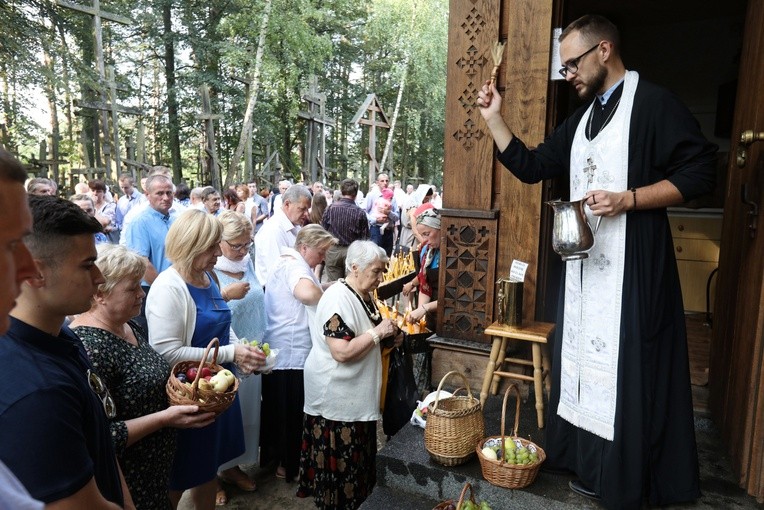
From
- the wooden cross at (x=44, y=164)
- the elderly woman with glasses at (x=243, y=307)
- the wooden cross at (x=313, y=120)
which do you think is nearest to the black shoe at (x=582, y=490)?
the elderly woman with glasses at (x=243, y=307)

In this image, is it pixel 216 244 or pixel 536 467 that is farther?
pixel 216 244

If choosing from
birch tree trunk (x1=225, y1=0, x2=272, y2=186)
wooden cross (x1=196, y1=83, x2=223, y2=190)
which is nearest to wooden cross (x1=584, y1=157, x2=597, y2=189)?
wooden cross (x1=196, y1=83, x2=223, y2=190)

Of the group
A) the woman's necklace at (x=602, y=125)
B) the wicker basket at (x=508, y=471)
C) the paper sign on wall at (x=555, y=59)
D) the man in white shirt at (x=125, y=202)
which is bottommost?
the wicker basket at (x=508, y=471)

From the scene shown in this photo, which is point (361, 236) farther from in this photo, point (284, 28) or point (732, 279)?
point (284, 28)

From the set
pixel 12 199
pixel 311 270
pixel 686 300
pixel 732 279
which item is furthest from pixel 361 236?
pixel 12 199

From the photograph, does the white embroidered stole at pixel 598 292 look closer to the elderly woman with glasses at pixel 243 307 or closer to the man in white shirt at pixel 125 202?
the elderly woman with glasses at pixel 243 307

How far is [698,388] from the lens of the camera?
146 inches

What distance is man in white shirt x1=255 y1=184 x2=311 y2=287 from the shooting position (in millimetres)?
4794

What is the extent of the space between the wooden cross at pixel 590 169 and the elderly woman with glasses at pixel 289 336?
6.13ft

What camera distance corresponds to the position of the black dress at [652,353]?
7.57ft

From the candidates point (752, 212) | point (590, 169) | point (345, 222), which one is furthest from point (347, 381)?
point (345, 222)

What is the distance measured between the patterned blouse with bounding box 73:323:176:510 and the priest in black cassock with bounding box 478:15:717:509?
199 cm

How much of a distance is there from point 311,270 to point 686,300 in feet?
15.9

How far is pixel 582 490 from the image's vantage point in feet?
8.34
